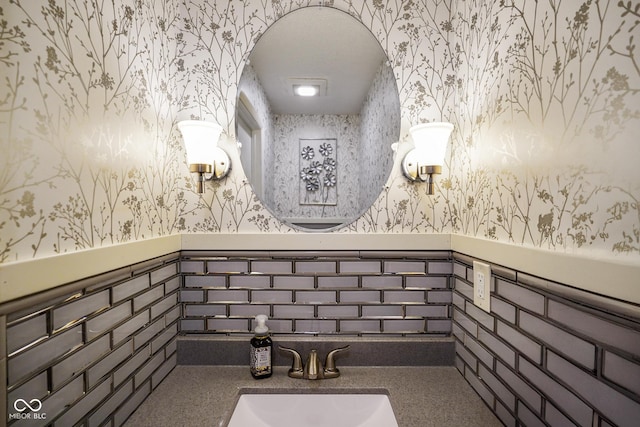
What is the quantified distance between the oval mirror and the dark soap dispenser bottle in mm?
366

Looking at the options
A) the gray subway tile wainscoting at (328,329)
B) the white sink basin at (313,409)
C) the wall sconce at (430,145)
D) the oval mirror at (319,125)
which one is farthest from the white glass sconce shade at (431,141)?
the white sink basin at (313,409)

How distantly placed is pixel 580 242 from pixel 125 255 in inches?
38.5

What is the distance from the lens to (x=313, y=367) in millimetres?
1018

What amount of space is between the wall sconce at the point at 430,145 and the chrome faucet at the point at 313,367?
66 centimetres

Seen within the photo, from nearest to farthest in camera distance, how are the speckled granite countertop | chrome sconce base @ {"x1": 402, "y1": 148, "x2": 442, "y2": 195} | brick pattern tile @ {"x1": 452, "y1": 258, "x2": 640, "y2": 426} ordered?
brick pattern tile @ {"x1": 452, "y1": 258, "x2": 640, "y2": 426}, the speckled granite countertop, chrome sconce base @ {"x1": 402, "y1": 148, "x2": 442, "y2": 195}

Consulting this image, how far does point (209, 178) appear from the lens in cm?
114

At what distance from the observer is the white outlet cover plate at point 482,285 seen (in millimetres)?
862

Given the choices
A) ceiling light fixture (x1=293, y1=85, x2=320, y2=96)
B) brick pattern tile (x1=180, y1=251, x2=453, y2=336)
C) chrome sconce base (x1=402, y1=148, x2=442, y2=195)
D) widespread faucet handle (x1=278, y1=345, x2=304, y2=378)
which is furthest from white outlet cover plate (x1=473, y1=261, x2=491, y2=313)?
ceiling light fixture (x1=293, y1=85, x2=320, y2=96)

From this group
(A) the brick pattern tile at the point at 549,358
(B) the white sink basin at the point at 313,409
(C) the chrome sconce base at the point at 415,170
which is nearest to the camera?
(A) the brick pattern tile at the point at 549,358

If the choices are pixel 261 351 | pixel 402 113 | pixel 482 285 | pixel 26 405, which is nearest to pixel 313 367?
pixel 261 351

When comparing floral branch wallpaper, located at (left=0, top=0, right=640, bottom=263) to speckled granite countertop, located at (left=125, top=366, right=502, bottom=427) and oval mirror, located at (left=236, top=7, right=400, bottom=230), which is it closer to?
oval mirror, located at (left=236, top=7, right=400, bottom=230)

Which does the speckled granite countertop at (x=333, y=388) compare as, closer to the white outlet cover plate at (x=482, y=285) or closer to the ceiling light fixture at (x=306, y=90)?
the white outlet cover plate at (x=482, y=285)

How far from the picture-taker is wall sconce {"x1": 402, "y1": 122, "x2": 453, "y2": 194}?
1017 millimetres

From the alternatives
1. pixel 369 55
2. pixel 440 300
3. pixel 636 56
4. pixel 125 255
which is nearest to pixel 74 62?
pixel 125 255
